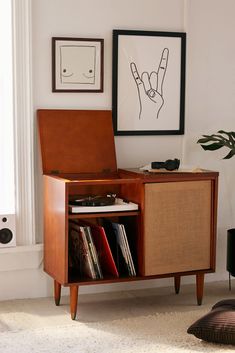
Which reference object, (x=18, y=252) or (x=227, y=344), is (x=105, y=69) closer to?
(x=18, y=252)

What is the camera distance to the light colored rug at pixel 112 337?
9.32 ft

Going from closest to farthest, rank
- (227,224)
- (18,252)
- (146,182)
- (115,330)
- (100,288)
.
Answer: (115,330)
(146,182)
(18,252)
(100,288)
(227,224)

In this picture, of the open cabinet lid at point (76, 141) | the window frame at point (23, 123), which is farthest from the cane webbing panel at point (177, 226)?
the window frame at point (23, 123)

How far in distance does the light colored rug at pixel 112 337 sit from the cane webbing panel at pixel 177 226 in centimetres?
29

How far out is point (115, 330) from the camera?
10.1ft

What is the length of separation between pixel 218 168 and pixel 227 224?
1.16 feet

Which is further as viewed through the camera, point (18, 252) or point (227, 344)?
point (18, 252)

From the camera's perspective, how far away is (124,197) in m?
3.54

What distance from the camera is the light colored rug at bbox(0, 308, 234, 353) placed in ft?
9.32

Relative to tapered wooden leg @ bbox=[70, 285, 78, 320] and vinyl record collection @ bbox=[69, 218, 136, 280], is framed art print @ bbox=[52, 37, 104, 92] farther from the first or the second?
tapered wooden leg @ bbox=[70, 285, 78, 320]

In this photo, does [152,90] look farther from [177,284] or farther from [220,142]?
[177,284]

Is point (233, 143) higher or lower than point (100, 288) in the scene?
higher

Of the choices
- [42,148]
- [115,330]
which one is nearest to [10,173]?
[42,148]

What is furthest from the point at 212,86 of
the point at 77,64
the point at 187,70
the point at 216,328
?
the point at 216,328
